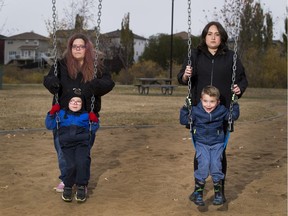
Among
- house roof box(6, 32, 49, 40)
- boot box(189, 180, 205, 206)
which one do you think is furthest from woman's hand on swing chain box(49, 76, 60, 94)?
house roof box(6, 32, 49, 40)

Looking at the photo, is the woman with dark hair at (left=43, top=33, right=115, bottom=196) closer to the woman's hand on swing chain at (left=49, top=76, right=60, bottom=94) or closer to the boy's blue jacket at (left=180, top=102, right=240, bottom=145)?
the woman's hand on swing chain at (left=49, top=76, right=60, bottom=94)

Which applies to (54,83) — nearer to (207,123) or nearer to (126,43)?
(207,123)

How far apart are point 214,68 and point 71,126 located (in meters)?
1.41

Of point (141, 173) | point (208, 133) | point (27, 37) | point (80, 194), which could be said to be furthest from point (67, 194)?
point (27, 37)

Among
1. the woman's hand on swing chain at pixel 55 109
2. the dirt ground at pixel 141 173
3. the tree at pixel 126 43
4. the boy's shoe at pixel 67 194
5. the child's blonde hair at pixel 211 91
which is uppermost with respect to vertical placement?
the tree at pixel 126 43

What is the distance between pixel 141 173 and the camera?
19.7ft

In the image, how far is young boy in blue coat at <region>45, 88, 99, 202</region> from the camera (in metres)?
4.53

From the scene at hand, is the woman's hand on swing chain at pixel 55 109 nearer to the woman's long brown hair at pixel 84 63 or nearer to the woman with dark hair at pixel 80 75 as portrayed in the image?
the woman with dark hair at pixel 80 75

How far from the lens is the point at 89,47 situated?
4.71 metres

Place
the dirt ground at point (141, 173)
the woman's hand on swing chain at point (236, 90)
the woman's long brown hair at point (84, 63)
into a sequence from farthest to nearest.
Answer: the woman's long brown hair at point (84, 63) → the dirt ground at point (141, 173) → the woman's hand on swing chain at point (236, 90)

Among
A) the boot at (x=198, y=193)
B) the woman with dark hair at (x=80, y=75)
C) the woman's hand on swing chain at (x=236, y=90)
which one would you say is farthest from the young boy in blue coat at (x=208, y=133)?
the woman with dark hair at (x=80, y=75)

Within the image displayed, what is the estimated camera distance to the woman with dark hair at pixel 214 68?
448 cm

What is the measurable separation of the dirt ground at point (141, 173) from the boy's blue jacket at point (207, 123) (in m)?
0.66

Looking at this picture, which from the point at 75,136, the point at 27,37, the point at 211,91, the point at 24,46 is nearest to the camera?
the point at 211,91
